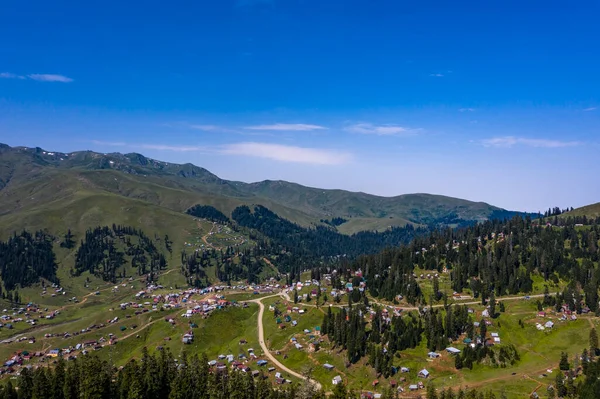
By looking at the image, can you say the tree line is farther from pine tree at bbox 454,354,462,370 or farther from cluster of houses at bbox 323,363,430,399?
pine tree at bbox 454,354,462,370

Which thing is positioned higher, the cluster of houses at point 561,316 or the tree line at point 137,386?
the cluster of houses at point 561,316

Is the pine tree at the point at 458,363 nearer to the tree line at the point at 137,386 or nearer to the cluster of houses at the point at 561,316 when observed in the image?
the cluster of houses at the point at 561,316

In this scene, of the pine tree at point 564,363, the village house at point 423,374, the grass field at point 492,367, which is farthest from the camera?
the village house at point 423,374

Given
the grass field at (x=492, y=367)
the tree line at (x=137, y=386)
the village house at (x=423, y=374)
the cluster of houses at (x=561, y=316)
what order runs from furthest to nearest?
the cluster of houses at (x=561, y=316)
the village house at (x=423, y=374)
the grass field at (x=492, y=367)
the tree line at (x=137, y=386)

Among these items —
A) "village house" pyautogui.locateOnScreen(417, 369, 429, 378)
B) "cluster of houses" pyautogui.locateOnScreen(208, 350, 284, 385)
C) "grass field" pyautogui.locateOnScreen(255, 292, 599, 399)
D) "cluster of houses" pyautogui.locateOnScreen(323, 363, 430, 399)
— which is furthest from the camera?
"cluster of houses" pyautogui.locateOnScreen(208, 350, 284, 385)

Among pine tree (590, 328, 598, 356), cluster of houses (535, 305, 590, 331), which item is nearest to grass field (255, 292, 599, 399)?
cluster of houses (535, 305, 590, 331)

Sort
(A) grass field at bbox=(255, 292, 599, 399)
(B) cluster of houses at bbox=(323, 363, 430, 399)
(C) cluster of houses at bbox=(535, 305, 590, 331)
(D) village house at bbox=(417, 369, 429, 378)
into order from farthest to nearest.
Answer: (C) cluster of houses at bbox=(535, 305, 590, 331) → (D) village house at bbox=(417, 369, 429, 378) → (A) grass field at bbox=(255, 292, 599, 399) → (B) cluster of houses at bbox=(323, 363, 430, 399)

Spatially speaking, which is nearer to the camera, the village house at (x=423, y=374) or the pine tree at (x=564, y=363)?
the pine tree at (x=564, y=363)

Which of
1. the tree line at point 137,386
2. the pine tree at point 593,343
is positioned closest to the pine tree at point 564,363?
the pine tree at point 593,343

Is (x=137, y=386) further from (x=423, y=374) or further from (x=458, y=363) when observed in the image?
(x=458, y=363)

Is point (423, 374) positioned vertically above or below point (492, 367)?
below

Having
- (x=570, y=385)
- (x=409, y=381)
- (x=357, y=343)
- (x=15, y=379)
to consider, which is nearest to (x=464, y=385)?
(x=409, y=381)

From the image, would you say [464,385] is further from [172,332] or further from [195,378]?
[172,332]

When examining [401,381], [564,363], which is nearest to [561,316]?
[564,363]
